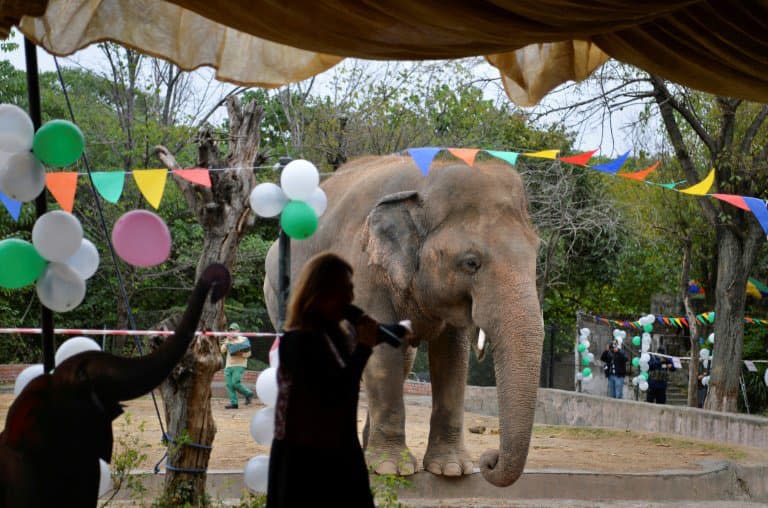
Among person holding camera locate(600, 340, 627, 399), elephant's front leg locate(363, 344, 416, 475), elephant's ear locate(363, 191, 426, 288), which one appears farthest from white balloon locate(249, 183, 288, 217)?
person holding camera locate(600, 340, 627, 399)

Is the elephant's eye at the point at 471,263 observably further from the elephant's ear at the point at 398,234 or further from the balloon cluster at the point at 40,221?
the balloon cluster at the point at 40,221

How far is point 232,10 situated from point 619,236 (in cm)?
2605

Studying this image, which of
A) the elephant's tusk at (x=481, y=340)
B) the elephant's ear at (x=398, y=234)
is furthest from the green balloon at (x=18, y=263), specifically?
the elephant's tusk at (x=481, y=340)

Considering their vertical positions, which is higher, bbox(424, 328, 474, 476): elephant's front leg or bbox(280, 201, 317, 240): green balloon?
bbox(280, 201, 317, 240): green balloon

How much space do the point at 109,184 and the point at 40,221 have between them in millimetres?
1794

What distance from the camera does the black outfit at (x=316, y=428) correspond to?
13.1 ft

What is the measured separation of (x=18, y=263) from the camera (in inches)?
195

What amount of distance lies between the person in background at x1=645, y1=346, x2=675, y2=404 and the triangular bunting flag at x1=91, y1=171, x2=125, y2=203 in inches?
637

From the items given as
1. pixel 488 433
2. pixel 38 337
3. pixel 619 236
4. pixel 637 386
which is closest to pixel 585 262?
pixel 619 236

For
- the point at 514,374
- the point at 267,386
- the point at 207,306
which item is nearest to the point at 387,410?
the point at 514,374

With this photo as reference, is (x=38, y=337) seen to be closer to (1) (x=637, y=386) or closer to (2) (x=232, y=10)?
(1) (x=637, y=386)

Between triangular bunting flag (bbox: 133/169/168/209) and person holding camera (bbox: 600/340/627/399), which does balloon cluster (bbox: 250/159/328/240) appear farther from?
person holding camera (bbox: 600/340/627/399)

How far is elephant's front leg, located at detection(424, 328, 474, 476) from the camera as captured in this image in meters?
8.64

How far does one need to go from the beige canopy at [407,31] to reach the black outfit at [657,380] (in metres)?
16.7
